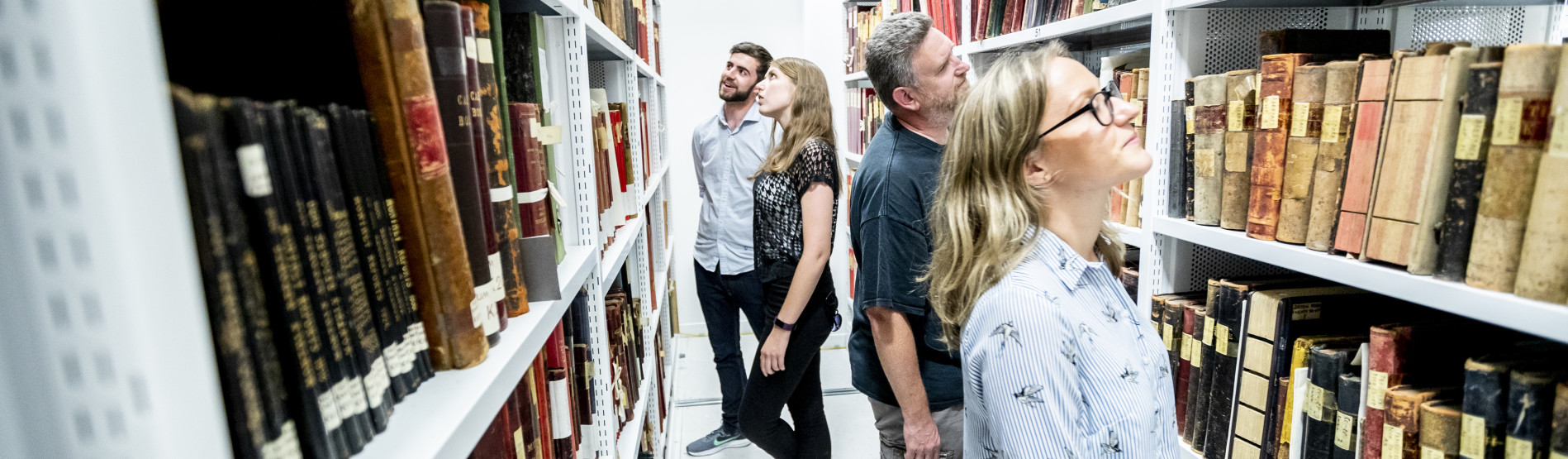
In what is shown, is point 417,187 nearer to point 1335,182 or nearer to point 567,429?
point 567,429

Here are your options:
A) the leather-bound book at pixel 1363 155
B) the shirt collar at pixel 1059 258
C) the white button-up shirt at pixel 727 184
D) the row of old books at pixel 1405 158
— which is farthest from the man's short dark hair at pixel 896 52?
the white button-up shirt at pixel 727 184

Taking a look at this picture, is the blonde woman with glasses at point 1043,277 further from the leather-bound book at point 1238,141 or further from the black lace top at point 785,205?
the black lace top at point 785,205

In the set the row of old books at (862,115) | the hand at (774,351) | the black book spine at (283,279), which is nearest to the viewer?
the black book spine at (283,279)

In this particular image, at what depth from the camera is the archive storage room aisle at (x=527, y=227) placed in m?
0.28

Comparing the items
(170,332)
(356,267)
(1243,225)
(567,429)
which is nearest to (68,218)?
(170,332)

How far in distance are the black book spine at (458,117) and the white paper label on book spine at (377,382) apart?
0.30 ft

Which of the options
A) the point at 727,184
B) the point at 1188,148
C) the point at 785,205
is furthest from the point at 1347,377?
the point at 727,184

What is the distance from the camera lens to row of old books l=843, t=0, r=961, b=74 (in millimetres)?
2504

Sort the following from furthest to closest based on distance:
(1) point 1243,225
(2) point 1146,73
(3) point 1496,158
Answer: (2) point 1146,73, (1) point 1243,225, (3) point 1496,158

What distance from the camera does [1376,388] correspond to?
98cm

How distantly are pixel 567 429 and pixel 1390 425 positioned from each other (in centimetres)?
103

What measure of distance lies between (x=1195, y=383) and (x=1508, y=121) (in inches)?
27.4

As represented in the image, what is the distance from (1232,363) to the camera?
1.26 metres

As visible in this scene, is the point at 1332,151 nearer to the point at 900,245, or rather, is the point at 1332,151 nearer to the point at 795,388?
the point at 900,245
